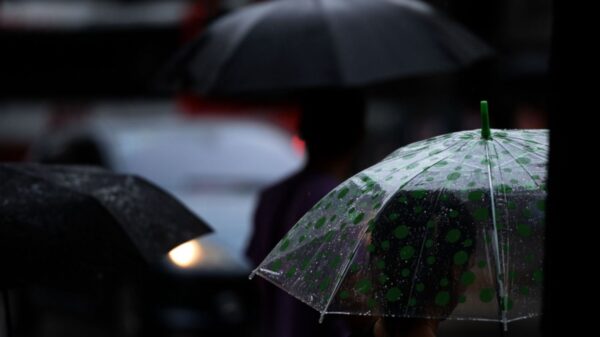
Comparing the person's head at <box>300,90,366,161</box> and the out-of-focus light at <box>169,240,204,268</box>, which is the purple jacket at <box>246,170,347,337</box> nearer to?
the person's head at <box>300,90,366,161</box>

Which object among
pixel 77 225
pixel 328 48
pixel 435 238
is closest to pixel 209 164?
pixel 328 48

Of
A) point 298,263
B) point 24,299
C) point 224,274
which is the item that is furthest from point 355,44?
point 24,299

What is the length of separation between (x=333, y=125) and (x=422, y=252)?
1.52 m

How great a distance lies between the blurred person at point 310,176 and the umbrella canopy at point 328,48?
0.28 metres

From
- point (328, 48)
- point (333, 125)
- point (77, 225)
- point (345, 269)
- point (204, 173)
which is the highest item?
point (204, 173)

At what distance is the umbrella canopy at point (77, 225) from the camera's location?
3.47 metres

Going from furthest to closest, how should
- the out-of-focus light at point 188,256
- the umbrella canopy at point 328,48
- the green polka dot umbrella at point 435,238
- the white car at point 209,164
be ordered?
the white car at point 209,164, the out-of-focus light at point 188,256, the umbrella canopy at point 328,48, the green polka dot umbrella at point 435,238

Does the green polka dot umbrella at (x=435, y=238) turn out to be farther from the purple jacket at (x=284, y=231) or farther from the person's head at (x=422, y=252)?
the purple jacket at (x=284, y=231)

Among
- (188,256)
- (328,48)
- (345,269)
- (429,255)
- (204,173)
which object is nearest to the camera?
(429,255)

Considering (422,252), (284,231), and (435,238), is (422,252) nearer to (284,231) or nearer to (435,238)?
(435,238)

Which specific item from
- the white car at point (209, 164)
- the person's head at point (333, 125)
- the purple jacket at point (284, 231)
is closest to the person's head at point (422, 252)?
the purple jacket at point (284, 231)

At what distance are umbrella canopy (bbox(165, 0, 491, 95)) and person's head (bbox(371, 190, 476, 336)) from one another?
175 centimetres

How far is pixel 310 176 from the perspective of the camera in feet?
13.6

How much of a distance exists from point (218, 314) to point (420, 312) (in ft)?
18.6
